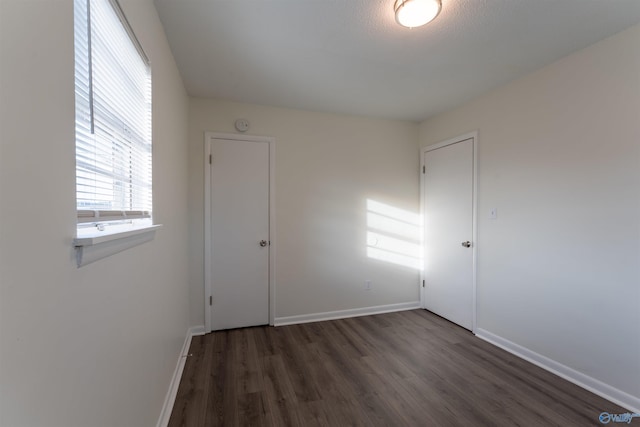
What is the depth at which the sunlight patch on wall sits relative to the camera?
339cm

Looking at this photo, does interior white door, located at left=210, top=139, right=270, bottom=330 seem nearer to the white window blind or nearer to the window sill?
the white window blind

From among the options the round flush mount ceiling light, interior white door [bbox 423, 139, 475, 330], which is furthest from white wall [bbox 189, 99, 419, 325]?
the round flush mount ceiling light

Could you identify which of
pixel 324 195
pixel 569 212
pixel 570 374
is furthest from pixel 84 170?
pixel 570 374

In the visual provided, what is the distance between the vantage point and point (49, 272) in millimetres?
624

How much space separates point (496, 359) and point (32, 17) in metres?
3.25

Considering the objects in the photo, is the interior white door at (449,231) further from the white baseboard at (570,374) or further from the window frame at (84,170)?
the window frame at (84,170)

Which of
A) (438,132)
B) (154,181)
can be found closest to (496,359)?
(438,132)

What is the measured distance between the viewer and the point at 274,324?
3.01m

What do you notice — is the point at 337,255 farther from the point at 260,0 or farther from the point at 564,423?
the point at 260,0

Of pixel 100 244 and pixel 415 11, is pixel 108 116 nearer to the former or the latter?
pixel 100 244

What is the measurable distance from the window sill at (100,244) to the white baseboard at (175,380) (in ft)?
3.96

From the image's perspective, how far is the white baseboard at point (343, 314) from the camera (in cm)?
306

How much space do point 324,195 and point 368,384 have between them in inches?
75.7
